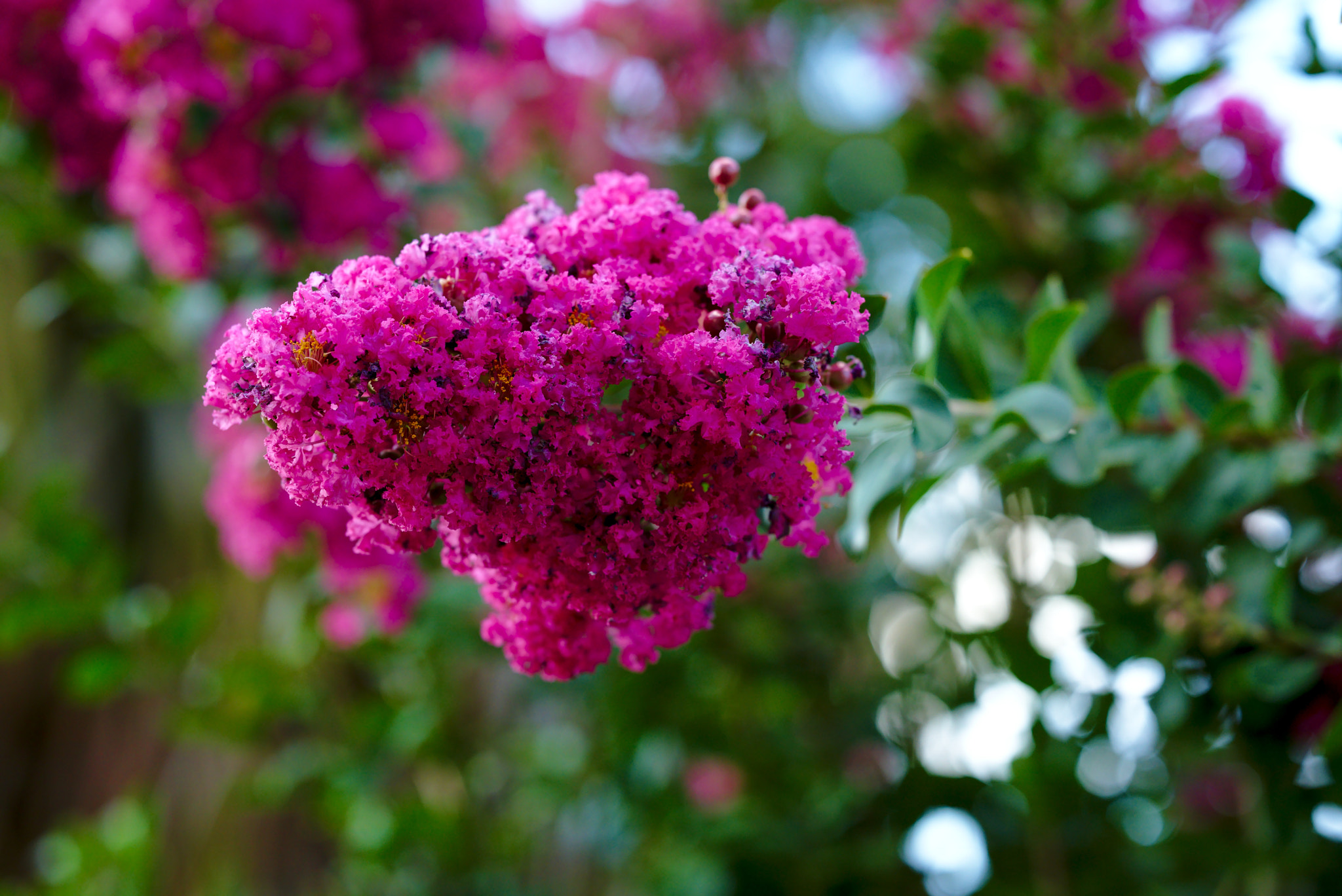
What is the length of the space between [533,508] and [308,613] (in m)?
1.64

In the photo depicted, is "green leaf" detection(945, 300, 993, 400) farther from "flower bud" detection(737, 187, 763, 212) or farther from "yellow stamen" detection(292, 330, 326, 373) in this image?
"yellow stamen" detection(292, 330, 326, 373)

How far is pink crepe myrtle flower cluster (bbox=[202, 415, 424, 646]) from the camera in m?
1.77

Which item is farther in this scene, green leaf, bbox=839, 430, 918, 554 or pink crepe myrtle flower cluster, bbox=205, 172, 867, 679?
green leaf, bbox=839, 430, 918, 554

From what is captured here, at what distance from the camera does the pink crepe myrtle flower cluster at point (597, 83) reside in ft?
7.98

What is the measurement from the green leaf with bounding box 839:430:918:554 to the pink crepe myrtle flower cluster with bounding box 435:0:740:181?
165 cm

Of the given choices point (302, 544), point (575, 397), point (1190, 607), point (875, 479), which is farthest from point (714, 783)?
point (575, 397)

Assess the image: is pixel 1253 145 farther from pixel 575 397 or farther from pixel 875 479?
pixel 575 397

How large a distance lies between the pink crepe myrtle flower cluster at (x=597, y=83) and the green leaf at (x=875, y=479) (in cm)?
165

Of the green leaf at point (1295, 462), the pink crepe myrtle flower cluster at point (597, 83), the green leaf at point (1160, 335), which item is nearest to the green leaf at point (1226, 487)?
the green leaf at point (1295, 462)

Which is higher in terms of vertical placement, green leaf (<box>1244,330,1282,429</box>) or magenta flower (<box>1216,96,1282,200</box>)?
magenta flower (<box>1216,96,1282,200</box>)

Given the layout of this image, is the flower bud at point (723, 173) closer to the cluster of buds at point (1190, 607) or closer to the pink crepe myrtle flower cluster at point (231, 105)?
the cluster of buds at point (1190, 607)

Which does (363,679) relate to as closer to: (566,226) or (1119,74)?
(566,226)

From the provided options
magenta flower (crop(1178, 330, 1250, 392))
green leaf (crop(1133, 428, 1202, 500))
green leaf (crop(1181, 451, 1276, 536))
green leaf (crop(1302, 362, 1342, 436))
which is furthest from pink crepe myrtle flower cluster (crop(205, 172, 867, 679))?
magenta flower (crop(1178, 330, 1250, 392))

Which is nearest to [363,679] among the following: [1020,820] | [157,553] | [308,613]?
[308,613]
